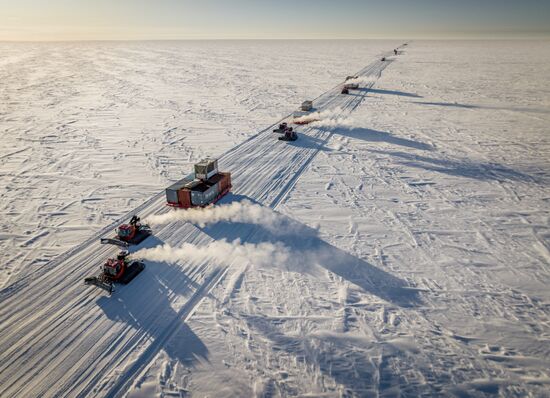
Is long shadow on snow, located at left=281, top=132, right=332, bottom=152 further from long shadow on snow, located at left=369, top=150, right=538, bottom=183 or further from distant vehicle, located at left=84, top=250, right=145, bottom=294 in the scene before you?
distant vehicle, located at left=84, top=250, right=145, bottom=294

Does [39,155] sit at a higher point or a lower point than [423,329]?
lower

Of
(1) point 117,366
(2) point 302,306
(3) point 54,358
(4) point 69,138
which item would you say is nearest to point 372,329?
(2) point 302,306

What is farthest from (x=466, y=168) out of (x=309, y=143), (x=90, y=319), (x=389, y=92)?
(x=389, y=92)

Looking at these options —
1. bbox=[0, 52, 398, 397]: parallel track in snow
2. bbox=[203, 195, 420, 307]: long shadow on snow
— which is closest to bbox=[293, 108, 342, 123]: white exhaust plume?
bbox=[203, 195, 420, 307]: long shadow on snow

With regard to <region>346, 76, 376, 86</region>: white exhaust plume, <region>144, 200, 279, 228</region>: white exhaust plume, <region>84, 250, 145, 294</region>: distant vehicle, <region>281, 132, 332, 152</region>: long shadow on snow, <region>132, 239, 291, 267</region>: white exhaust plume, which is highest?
<region>84, 250, 145, 294</region>: distant vehicle

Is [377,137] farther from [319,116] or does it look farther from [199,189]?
[199,189]

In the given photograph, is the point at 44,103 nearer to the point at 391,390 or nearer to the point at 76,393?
the point at 76,393
